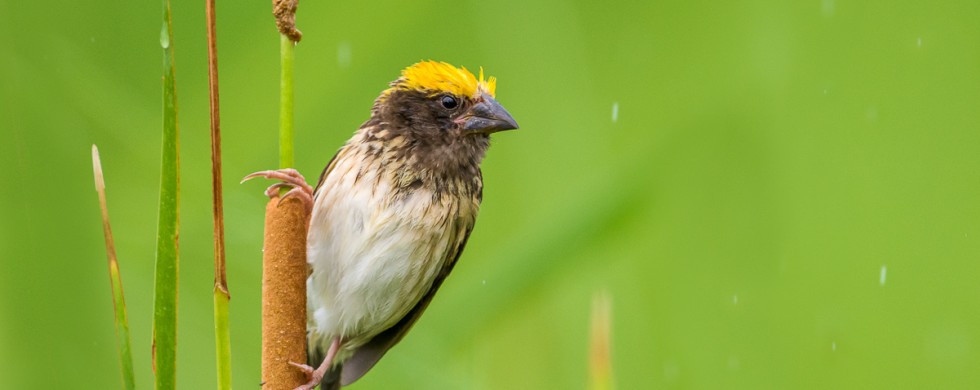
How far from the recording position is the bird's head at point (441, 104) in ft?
9.16

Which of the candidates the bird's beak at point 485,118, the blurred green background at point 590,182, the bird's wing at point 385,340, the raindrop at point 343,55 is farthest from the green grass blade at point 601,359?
the raindrop at point 343,55

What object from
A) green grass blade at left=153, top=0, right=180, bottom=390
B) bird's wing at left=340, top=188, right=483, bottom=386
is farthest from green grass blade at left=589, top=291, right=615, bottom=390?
bird's wing at left=340, top=188, right=483, bottom=386

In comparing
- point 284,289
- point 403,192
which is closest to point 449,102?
point 403,192

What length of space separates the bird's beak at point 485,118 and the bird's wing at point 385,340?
0.36 m

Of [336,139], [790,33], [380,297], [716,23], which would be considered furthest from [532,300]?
[716,23]

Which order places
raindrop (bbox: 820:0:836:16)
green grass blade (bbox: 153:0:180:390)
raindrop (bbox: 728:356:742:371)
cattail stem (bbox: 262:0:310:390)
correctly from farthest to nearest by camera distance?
raindrop (bbox: 820:0:836:16) < raindrop (bbox: 728:356:742:371) < cattail stem (bbox: 262:0:310:390) < green grass blade (bbox: 153:0:180:390)

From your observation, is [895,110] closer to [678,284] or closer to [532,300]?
[678,284]

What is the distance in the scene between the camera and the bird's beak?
8.97 feet

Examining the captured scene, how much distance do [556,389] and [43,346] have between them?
1318mm

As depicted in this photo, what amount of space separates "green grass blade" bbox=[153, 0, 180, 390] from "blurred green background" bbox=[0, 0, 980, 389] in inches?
44.5

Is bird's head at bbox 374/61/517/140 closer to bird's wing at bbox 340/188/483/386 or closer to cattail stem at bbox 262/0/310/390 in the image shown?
bird's wing at bbox 340/188/483/386

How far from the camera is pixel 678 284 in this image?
353 cm

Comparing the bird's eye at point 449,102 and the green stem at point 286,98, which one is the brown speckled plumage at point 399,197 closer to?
the bird's eye at point 449,102

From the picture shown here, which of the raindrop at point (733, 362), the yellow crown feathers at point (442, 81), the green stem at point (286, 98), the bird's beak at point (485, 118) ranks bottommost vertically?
the raindrop at point (733, 362)
